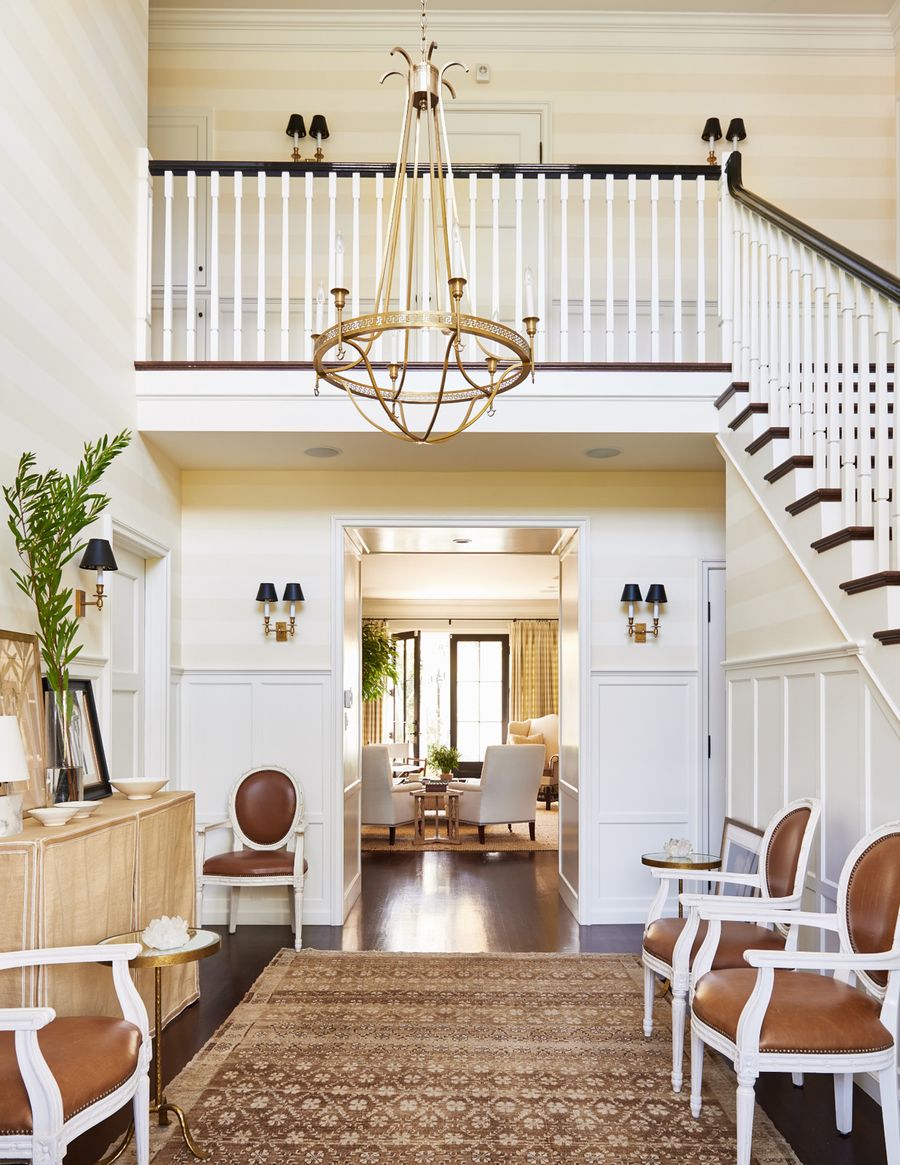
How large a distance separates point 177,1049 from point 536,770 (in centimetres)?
636

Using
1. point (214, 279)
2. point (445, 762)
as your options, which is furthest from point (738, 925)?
point (445, 762)

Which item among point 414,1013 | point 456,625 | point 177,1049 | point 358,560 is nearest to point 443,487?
point 358,560

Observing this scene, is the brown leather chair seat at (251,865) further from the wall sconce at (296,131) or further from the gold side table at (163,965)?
the wall sconce at (296,131)

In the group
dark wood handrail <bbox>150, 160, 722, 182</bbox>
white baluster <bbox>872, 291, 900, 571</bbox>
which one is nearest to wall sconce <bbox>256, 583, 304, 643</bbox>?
dark wood handrail <bbox>150, 160, 722, 182</bbox>

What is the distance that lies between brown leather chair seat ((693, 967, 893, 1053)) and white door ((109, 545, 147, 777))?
119 inches

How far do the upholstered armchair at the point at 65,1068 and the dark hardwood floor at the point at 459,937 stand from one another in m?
0.58

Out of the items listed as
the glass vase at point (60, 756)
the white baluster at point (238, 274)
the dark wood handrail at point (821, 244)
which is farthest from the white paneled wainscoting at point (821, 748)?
the white baluster at point (238, 274)

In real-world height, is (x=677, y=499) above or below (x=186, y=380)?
below

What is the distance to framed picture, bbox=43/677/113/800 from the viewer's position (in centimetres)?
420

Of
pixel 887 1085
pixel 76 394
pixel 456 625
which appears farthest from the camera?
pixel 456 625

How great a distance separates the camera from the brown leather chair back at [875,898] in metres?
2.96

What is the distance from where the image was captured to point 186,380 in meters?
5.17

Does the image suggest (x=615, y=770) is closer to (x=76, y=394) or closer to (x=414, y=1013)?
(x=414, y=1013)

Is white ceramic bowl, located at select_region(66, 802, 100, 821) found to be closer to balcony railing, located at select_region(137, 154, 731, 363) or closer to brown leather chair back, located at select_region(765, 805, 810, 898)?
brown leather chair back, located at select_region(765, 805, 810, 898)
